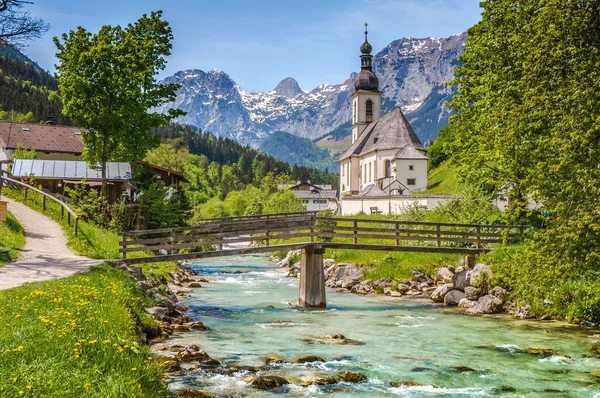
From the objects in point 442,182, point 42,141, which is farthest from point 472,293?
point 442,182

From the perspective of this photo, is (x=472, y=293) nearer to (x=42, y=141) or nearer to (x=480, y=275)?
(x=480, y=275)

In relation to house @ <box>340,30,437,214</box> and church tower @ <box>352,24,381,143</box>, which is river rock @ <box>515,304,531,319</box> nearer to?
house @ <box>340,30,437,214</box>

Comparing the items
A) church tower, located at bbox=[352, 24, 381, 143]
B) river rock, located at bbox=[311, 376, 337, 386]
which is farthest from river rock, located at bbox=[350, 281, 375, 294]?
church tower, located at bbox=[352, 24, 381, 143]

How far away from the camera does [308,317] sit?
76.8 feet

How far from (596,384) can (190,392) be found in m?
9.21

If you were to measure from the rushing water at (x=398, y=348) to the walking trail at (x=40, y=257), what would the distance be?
4.97m

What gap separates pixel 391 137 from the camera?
89.8 m

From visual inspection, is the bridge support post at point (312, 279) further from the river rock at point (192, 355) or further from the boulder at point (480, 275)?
the river rock at point (192, 355)

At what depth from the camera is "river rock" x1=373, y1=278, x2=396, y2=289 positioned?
105 ft

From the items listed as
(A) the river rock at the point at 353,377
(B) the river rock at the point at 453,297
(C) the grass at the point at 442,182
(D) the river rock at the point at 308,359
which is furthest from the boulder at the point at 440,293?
(C) the grass at the point at 442,182

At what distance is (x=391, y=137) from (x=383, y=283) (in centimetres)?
6012

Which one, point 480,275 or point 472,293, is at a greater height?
point 480,275

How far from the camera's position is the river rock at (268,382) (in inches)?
498

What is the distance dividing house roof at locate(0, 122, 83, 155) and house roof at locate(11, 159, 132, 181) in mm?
17364
